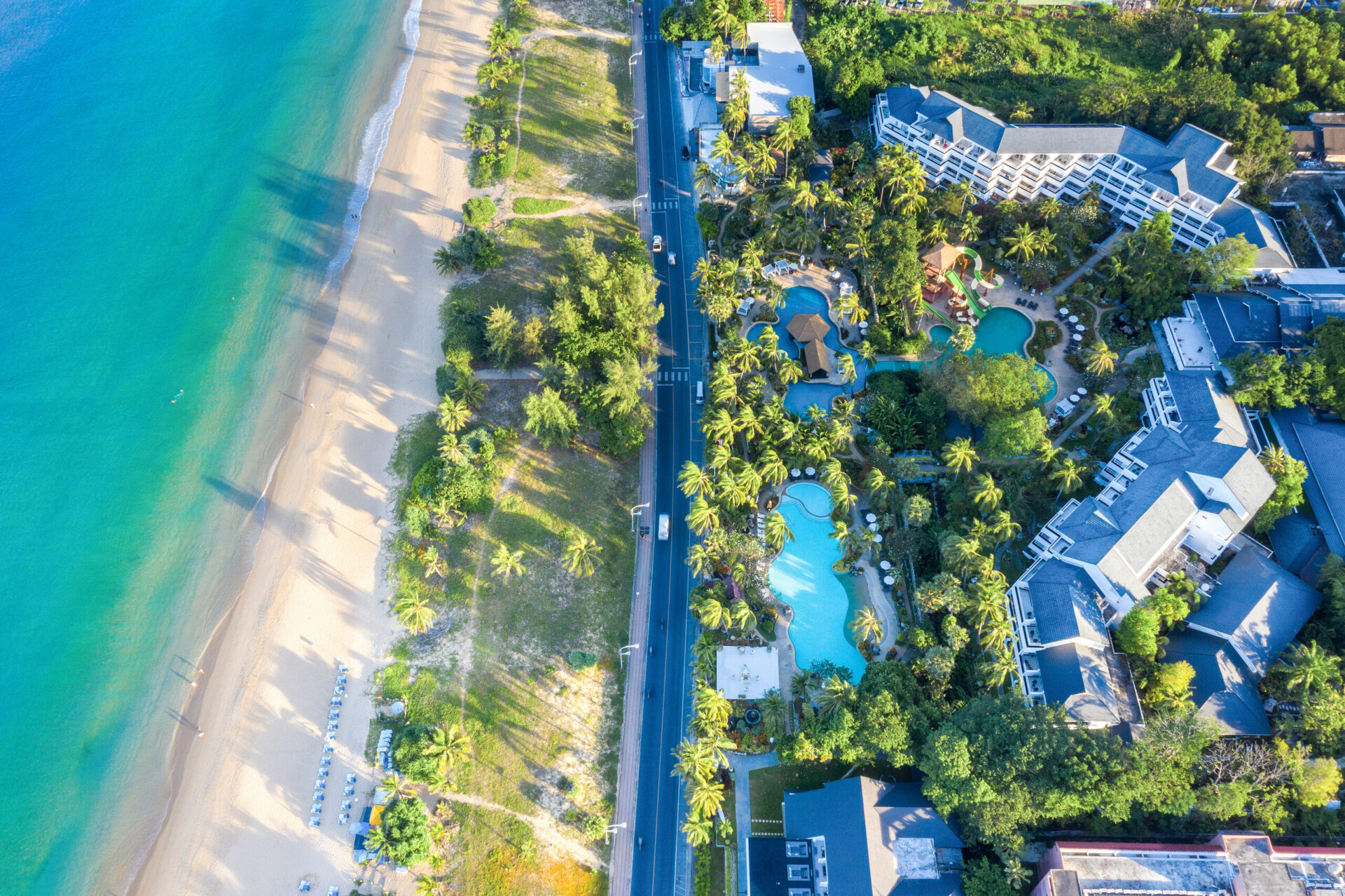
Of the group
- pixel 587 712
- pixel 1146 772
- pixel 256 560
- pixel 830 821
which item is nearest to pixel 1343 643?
pixel 1146 772

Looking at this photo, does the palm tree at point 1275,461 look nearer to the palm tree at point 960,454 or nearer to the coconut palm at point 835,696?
the palm tree at point 960,454

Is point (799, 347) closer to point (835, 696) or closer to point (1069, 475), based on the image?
point (1069, 475)

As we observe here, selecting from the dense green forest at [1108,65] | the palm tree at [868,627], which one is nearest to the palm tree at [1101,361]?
the dense green forest at [1108,65]

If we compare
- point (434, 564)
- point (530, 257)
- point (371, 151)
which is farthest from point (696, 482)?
point (371, 151)

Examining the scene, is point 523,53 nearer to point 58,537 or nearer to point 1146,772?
point 58,537

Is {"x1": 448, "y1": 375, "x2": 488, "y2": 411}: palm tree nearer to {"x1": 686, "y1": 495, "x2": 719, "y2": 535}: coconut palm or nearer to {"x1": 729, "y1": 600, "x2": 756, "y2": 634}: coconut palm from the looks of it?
{"x1": 686, "y1": 495, "x2": 719, "y2": 535}: coconut palm

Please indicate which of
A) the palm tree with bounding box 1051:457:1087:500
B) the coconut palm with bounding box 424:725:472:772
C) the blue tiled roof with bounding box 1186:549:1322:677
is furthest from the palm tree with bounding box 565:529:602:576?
the blue tiled roof with bounding box 1186:549:1322:677
